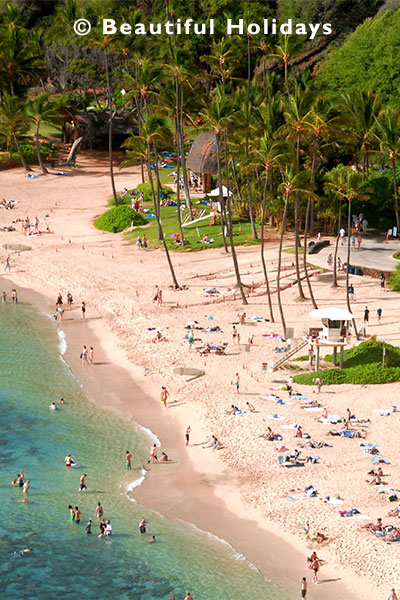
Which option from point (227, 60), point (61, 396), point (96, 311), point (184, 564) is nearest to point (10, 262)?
point (96, 311)

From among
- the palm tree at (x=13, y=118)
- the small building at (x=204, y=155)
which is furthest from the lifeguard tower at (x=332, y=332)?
the palm tree at (x=13, y=118)

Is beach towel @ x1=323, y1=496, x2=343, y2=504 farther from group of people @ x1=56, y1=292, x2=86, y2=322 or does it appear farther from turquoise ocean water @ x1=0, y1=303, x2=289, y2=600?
group of people @ x1=56, y1=292, x2=86, y2=322

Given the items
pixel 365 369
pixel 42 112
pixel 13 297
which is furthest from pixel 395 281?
pixel 42 112

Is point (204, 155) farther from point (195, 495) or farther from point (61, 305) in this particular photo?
point (195, 495)

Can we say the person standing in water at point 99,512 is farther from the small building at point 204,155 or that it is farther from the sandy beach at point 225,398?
the small building at point 204,155

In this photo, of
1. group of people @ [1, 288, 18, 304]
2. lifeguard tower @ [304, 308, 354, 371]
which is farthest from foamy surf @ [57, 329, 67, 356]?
lifeguard tower @ [304, 308, 354, 371]

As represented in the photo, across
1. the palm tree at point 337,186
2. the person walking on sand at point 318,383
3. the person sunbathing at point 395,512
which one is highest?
the palm tree at point 337,186
